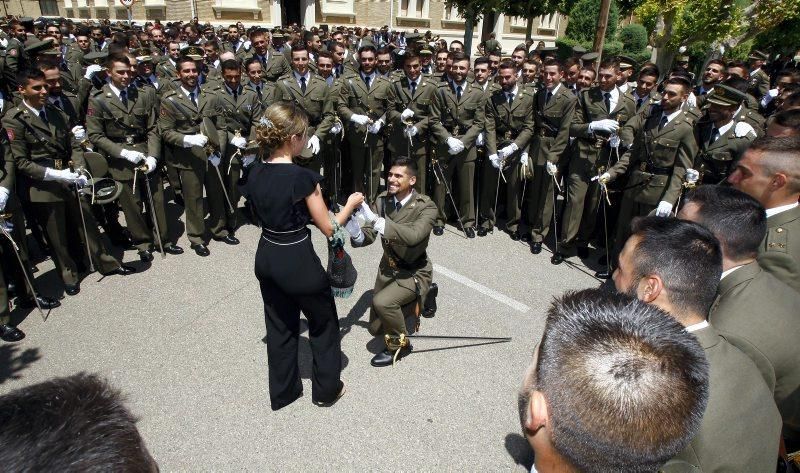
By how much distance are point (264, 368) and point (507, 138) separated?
4440mm

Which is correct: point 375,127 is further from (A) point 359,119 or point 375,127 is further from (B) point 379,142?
(B) point 379,142

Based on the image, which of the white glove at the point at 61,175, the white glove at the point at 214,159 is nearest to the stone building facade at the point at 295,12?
the white glove at the point at 214,159

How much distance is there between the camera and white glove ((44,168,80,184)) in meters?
4.58

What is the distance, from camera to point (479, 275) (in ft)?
18.7

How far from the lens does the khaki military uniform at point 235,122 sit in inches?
241

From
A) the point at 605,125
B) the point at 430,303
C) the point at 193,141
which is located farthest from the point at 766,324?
the point at 193,141

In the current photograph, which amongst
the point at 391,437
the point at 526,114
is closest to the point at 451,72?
the point at 526,114

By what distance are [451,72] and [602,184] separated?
102 inches

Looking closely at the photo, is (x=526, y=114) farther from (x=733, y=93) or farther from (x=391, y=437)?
(x=391, y=437)

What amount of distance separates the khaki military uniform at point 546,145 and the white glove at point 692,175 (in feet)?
5.09

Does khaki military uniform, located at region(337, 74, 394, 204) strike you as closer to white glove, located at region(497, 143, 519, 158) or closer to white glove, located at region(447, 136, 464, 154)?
white glove, located at region(447, 136, 464, 154)

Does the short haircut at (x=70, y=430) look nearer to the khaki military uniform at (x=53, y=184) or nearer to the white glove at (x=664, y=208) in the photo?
the khaki military uniform at (x=53, y=184)

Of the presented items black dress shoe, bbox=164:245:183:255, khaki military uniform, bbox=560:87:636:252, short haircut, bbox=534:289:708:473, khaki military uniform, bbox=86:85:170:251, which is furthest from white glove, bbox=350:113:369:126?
short haircut, bbox=534:289:708:473

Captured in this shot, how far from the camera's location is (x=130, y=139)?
17.9 ft
